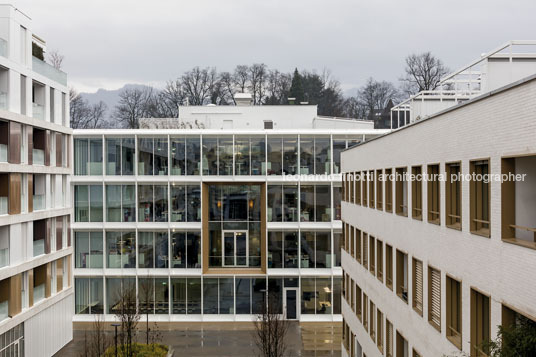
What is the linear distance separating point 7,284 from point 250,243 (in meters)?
15.4

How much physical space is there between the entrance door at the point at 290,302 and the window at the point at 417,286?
18.4 meters

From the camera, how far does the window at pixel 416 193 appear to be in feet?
48.2

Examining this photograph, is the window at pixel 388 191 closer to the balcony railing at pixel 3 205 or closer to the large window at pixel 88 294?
the balcony railing at pixel 3 205

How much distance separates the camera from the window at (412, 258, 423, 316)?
1430 centimetres

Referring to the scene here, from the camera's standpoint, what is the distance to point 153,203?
32.6m

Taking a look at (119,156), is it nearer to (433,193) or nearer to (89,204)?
(89,204)

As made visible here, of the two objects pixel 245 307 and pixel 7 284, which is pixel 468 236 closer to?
pixel 7 284

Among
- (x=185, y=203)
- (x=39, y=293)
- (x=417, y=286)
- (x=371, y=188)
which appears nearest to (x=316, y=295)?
(x=185, y=203)

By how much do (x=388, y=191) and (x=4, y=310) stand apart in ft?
58.8

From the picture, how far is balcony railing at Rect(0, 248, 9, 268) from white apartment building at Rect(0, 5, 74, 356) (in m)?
0.05

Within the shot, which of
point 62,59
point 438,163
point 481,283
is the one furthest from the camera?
point 62,59

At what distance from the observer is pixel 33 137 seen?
26703 millimetres

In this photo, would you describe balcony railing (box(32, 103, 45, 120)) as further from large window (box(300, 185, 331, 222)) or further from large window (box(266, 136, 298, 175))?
large window (box(300, 185, 331, 222))

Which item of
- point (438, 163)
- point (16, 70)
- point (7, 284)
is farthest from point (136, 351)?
point (438, 163)
